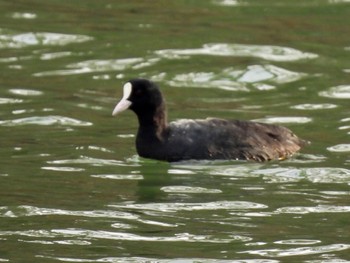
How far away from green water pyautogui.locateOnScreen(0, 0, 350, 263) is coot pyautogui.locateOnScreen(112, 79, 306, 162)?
6.4 inches

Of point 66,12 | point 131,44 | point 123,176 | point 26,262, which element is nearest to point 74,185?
point 123,176

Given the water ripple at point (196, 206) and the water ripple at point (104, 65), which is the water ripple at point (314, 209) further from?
the water ripple at point (104, 65)

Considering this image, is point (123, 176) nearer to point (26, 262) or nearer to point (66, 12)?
point (26, 262)

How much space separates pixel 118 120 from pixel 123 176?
284 centimetres

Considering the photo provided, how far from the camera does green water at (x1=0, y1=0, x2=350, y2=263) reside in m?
12.4

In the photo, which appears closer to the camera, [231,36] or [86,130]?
[86,130]

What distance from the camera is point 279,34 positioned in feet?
73.0

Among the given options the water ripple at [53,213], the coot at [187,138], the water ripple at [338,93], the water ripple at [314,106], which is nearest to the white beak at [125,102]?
the coot at [187,138]

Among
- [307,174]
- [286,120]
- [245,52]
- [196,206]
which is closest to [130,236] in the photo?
[196,206]

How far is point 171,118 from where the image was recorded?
→ 17.8 metres

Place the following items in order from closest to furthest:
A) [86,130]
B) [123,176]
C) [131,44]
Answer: [123,176]
[86,130]
[131,44]

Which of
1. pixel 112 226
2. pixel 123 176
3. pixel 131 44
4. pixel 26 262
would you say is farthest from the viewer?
pixel 131 44

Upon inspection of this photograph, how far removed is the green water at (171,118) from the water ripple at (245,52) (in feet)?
0.09

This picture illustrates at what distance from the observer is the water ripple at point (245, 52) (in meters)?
21.1
